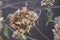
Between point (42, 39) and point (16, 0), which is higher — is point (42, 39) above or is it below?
below

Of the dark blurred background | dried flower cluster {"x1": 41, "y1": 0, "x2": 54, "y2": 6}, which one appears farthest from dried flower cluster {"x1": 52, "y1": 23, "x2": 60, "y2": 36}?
dried flower cluster {"x1": 41, "y1": 0, "x2": 54, "y2": 6}

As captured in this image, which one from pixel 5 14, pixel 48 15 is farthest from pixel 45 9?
pixel 5 14

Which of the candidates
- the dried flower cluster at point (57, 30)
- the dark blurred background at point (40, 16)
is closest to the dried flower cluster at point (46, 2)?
the dark blurred background at point (40, 16)

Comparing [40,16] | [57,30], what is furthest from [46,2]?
[57,30]

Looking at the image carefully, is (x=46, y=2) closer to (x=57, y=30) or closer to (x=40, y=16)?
(x=40, y=16)

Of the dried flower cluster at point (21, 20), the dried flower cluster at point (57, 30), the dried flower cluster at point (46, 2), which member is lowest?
the dried flower cluster at point (21, 20)

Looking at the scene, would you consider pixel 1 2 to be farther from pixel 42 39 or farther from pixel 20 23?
pixel 42 39

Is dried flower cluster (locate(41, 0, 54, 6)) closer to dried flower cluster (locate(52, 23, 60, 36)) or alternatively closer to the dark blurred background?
the dark blurred background

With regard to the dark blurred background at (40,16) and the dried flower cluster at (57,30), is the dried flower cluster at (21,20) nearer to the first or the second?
the dark blurred background at (40,16)
